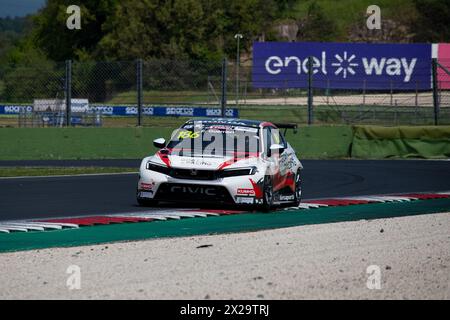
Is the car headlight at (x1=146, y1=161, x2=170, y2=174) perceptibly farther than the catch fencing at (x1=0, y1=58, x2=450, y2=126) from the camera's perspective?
No

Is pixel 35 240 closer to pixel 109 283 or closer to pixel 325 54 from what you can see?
pixel 109 283

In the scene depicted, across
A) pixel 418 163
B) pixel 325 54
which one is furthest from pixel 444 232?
pixel 325 54

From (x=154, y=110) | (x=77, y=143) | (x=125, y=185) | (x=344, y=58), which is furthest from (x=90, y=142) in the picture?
(x=344, y=58)

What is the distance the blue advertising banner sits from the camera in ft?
86.6

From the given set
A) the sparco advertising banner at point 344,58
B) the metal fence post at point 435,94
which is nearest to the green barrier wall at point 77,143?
the metal fence post at point 435,94

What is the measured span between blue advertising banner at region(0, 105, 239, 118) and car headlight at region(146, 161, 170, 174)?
1135 cm

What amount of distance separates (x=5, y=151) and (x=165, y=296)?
17058mm

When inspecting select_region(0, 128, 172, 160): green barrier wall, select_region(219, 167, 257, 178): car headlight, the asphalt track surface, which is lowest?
the asphalt track surface

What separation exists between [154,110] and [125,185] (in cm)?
807

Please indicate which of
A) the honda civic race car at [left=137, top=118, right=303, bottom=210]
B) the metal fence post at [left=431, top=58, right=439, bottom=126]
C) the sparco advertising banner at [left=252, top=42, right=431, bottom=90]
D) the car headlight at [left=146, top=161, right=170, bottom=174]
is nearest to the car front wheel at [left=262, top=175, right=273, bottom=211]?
the honda civic race car at [left=137, top=118, right=303, bottom=210]

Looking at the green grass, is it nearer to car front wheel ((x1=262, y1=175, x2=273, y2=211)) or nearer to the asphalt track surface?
the asphalt track surface

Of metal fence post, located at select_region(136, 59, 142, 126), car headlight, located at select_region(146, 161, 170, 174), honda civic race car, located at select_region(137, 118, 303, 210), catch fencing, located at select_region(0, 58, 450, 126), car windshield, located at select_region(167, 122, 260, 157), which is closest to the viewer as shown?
honda civic race car, located at select_region(137, 118, 303, 210)

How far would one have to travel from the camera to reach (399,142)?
2789 cm

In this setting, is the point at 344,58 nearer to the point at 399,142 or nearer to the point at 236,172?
the point at 399,142
